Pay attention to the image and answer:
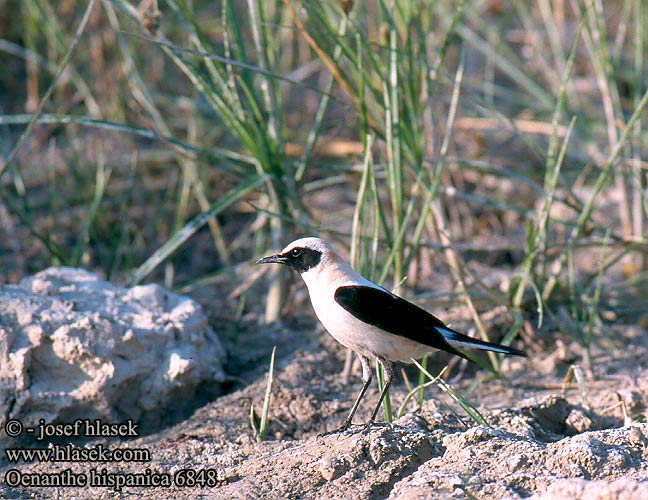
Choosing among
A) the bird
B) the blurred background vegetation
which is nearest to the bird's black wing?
the bird

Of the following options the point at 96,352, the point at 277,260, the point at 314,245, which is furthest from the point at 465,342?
the point at 96,352

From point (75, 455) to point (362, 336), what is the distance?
1.28 m

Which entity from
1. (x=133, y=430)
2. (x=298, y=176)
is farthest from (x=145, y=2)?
(x=133, y=430)

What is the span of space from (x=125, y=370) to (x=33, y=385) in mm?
381

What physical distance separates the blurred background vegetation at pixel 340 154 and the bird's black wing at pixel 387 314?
19.4 inches

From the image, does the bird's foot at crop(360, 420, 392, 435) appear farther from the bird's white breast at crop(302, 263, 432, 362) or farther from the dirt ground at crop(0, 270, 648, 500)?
the bird's white breast at crop(302, 263, 432, 362)

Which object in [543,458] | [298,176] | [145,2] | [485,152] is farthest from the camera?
[485,152]

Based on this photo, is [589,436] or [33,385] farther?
[33,385]

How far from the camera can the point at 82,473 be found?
10.5ft

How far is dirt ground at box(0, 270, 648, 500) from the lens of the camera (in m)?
2.67

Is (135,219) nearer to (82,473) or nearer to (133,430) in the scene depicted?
(133,430)

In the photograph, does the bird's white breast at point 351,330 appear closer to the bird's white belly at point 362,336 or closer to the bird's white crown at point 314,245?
the bird's white belly at point 362,336

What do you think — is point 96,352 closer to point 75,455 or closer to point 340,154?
point 75,455

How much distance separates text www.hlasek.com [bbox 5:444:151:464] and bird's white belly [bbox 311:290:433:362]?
0.92 m
